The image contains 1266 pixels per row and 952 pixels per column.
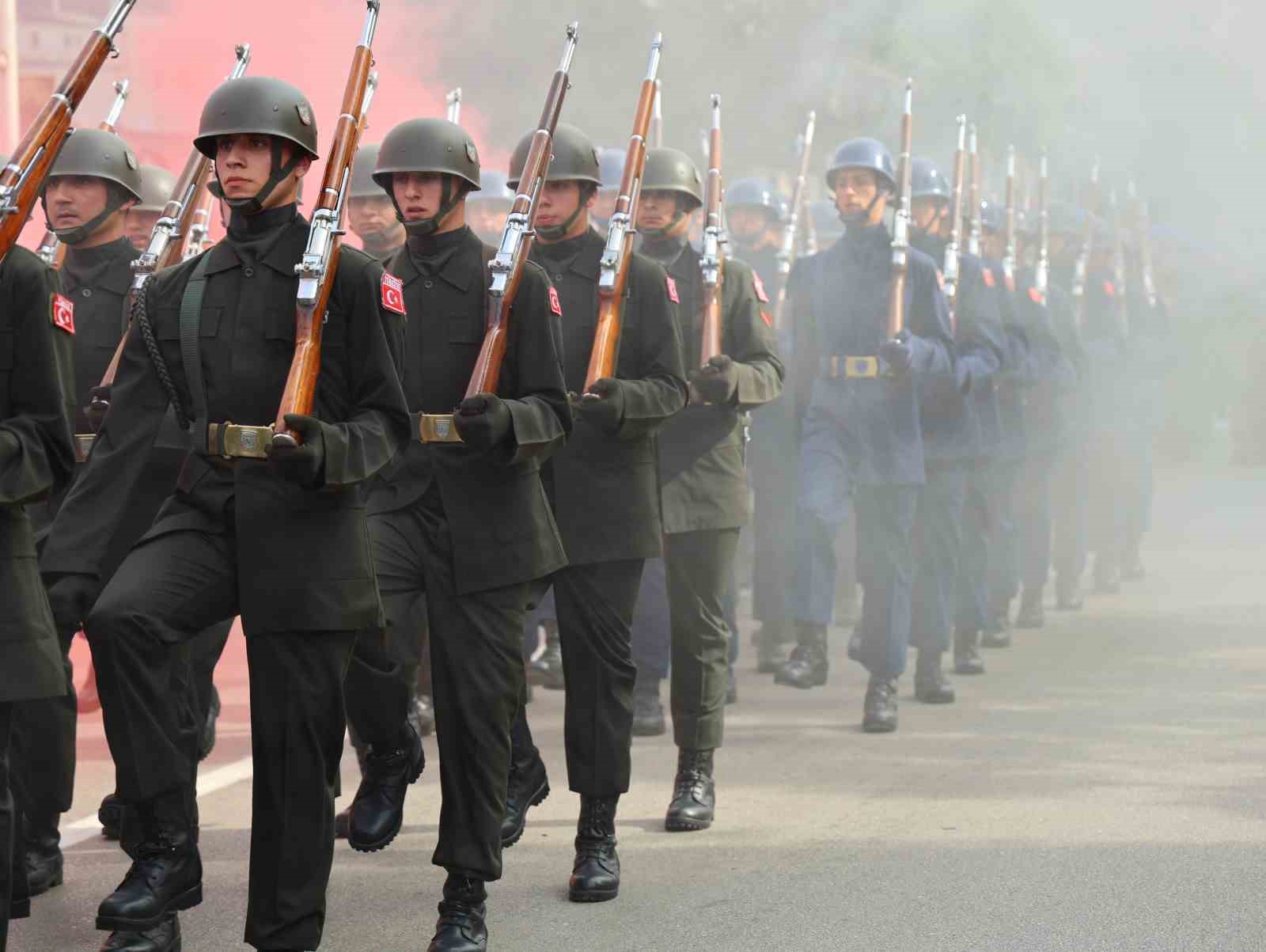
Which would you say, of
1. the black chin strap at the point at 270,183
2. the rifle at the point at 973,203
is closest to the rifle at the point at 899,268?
the rifle at the point at 973,203

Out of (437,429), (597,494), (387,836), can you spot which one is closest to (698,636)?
(597,494)

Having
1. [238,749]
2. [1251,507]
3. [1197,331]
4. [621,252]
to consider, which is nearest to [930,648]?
[238,749]

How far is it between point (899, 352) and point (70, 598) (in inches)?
174

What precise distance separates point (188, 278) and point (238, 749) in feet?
12.0

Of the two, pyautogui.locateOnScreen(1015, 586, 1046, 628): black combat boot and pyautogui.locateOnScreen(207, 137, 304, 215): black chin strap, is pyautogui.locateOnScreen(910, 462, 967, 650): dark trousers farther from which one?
pyautogui.locateOnScreen(207, 137, 304, 215): black chin strap

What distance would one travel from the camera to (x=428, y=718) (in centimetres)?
842

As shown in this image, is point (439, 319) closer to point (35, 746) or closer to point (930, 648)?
point (35, 746)

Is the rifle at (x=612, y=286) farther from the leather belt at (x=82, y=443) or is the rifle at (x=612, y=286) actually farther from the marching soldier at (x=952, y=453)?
the marching soldier at (x=952, y=453)

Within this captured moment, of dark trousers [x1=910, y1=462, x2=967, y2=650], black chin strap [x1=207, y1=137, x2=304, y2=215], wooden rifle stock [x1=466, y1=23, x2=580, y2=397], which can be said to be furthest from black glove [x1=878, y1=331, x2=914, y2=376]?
black chin strap [x1=207, y1=137, x2=304, y2=215]

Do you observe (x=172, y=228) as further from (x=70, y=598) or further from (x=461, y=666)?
(x=461, y=666)

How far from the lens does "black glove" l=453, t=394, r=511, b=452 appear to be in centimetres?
521

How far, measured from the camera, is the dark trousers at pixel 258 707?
4.80 m

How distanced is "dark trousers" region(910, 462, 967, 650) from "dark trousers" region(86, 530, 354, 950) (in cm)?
512

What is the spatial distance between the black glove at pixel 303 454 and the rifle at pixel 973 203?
6.81 m
